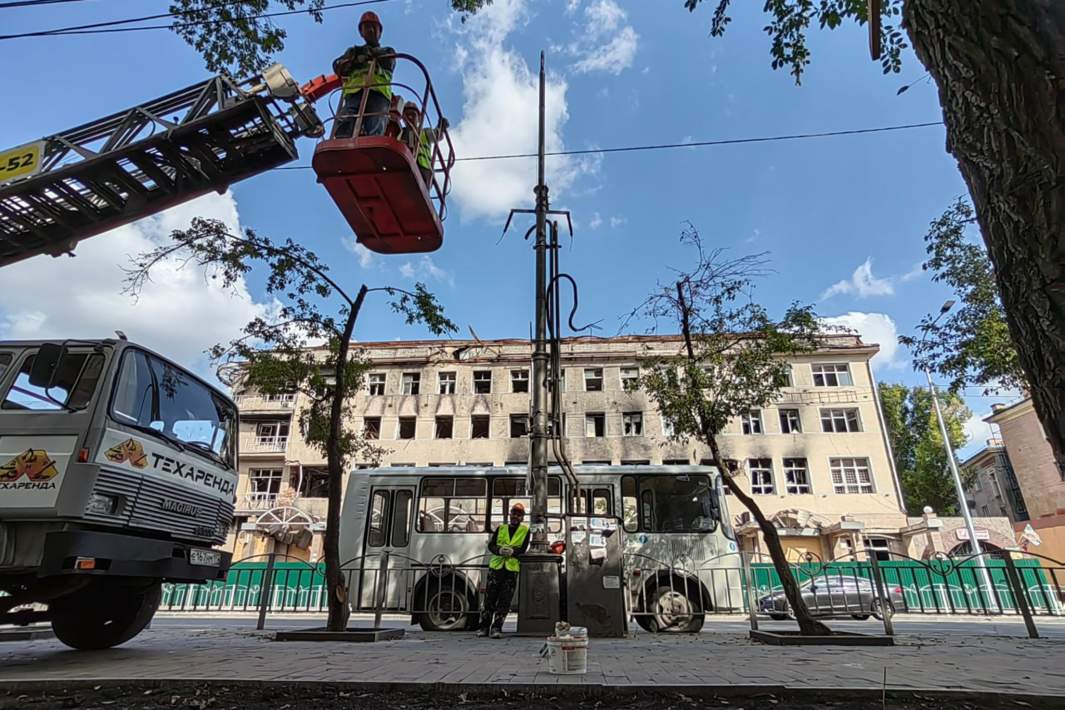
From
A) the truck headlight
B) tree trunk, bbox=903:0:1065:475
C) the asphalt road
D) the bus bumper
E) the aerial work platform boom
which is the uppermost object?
the aerial work platform boom

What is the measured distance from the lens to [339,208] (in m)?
6.52

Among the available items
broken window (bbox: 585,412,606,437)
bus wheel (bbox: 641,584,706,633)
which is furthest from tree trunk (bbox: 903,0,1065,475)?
broken window (bbox: 585,412,606,437)

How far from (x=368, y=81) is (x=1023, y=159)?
6.40m

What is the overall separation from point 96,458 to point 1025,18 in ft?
20.4

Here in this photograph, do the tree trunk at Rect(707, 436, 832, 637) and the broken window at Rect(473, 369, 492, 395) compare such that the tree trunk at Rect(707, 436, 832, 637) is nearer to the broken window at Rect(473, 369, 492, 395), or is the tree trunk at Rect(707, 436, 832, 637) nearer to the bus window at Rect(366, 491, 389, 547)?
the bus window at Rect(366, 491, 389, 547)

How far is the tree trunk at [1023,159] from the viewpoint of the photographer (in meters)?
1.58

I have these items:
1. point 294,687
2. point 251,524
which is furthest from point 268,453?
point 294,687

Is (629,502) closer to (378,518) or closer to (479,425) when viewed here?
(378,518)

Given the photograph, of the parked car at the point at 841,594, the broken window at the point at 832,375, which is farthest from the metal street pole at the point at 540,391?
the broken window at the point at 832,375

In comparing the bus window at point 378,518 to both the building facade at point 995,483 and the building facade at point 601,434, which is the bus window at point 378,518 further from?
the building facade at point 995,483

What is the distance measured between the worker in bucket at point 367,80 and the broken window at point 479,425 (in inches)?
923

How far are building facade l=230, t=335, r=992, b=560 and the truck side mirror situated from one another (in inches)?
823

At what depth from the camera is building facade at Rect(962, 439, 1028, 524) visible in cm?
3862

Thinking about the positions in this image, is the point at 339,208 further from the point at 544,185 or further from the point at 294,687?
the point at 294,687
